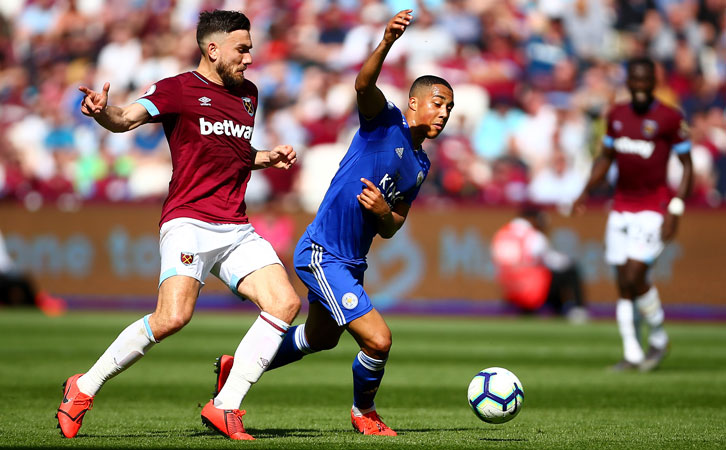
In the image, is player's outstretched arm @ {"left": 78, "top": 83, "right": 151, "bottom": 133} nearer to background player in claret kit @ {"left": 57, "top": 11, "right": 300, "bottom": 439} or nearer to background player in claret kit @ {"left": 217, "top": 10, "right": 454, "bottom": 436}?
background player in claret kit @ {"left": 57, "top": 11, "right": 300, "bottom": 439}

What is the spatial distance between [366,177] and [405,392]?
123 inches

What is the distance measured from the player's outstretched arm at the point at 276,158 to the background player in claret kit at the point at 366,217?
1.02 ft

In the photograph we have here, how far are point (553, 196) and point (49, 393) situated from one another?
1127 centimetres

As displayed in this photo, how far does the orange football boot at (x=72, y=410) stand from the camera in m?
6.23

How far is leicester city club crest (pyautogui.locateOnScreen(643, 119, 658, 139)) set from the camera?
36.7 feet

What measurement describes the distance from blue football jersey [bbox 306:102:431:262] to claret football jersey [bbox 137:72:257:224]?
21.4 inches

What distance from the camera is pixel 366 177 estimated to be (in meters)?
6.70

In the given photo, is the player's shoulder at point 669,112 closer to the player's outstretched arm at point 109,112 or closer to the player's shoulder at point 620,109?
the player's shoulder at point 620,109

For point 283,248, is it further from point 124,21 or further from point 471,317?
point 124,21

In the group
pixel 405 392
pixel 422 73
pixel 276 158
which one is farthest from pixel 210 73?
pixel 422 73

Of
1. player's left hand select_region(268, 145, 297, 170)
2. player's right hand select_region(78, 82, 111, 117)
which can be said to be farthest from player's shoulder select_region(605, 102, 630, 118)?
player's right hand select_region(78, 82, 111, 117)

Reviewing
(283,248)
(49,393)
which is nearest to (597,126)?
(283,248)

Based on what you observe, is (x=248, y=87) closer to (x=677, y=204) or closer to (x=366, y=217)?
(x=366, y=217)

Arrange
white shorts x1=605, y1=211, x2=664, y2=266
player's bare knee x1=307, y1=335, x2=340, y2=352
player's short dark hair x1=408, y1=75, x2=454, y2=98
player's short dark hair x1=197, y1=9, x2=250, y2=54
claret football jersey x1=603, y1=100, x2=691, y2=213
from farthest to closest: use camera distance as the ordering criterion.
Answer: claret football jersey x1=603, y1=100, x2=691, y2=213 → white shorts x1=605, y1=211, x2=664, y2=266 → player's bare knee x1=307, y1=335, x2=340, y2=352 → player's short dark hair x1=408, y1=75, x2=454, y2=98 → player's short dark hair x1=197, y1=9, x2=250, y2=54
